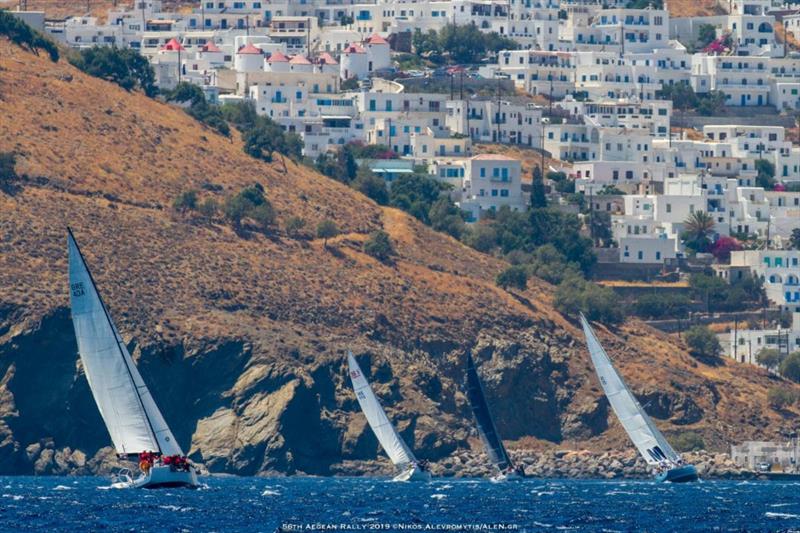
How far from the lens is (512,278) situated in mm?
148125

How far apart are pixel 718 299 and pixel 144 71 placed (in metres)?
36.9

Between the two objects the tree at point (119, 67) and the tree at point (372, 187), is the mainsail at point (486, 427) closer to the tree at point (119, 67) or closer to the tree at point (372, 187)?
the tree at point (372, 187)

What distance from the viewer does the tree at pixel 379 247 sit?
479 ft

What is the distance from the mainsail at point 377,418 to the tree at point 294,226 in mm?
24668

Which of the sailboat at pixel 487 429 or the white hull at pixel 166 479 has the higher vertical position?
the white hull at pixel 166 479

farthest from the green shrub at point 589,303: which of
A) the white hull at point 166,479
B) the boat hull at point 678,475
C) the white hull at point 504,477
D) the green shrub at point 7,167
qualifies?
the white hull at point 166,479

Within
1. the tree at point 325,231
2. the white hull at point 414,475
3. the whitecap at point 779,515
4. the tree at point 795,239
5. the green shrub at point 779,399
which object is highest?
the whitecap at point 779,515

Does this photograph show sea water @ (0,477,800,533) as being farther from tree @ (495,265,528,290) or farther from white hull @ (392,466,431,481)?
tree @ (495,265,528,290)

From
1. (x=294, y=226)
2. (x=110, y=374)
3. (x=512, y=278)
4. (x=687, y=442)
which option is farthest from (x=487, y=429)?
(x=110, y=374)

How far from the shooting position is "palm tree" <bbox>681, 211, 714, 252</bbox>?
171m

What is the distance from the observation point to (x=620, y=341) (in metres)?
146

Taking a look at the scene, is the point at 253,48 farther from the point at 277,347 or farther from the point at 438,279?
the point at 277,347

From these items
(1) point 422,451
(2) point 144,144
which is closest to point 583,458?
(1) point 422,451

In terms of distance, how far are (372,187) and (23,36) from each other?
22534 mm
